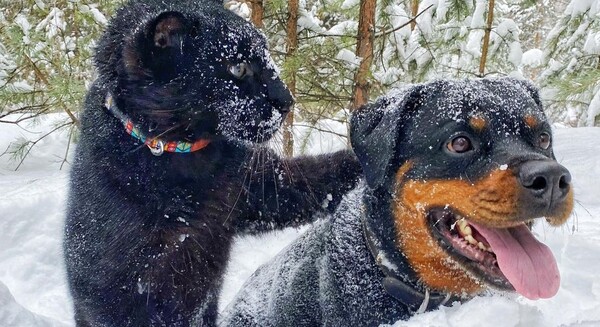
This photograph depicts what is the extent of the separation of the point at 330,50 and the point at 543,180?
4657mm

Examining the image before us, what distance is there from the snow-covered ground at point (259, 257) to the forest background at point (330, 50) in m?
0.60

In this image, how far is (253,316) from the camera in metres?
3.16

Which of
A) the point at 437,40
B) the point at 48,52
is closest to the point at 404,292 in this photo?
the point at 48,52

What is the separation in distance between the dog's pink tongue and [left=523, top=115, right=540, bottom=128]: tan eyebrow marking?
0.46m

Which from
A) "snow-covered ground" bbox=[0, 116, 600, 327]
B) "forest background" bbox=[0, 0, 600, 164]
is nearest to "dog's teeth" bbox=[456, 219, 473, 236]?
"snow-covered ground" bbox=[0, 116, 600, 327]

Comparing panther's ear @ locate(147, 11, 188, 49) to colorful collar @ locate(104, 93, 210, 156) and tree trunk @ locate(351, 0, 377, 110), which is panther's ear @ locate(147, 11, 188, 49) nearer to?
colorful collar @ locate(104, 93, 210, 156)

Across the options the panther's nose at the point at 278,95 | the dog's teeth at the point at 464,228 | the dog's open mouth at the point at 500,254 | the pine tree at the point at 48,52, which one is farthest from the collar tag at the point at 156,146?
the pine tree at the point at 48,52

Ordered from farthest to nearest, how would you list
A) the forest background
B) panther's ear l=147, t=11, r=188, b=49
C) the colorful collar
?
the forest background < the colorful collar < panther's ear l=147, t=11, r=188, b=49

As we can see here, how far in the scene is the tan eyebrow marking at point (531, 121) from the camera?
2473 millimetres

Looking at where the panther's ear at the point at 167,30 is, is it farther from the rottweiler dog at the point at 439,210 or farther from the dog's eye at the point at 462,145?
the dog's eye at the point at 462,145

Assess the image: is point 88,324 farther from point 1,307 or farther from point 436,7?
point 436,7

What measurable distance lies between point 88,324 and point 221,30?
1966 millimetres

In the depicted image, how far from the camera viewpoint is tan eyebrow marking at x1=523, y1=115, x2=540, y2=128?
8.11ft

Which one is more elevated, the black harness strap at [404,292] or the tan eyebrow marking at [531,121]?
the tan eyebrow marking at [531,121]
